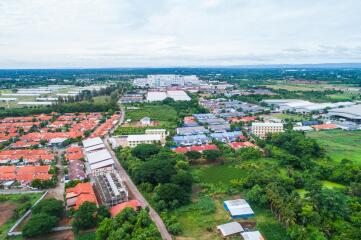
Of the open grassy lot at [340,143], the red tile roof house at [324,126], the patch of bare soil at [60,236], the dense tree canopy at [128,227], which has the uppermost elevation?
the dense tree canopy at [128,227]

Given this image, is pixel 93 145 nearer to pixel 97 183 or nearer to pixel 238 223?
pixel 97 183

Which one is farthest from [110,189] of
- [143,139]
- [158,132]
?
[158,132]

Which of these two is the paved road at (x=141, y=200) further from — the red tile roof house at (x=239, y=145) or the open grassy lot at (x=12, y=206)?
the red tile roof house at (x=239, y=145)

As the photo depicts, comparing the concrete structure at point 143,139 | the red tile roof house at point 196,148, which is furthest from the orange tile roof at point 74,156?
the red tile roof house at point 196,148

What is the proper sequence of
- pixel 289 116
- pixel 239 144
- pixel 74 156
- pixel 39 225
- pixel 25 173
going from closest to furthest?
pixel 39 225 → pixel 25 173 → pixel 74 156 → pixel 239 144 → pixel 289 116

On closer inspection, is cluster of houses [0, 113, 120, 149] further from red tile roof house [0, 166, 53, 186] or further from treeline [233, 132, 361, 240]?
treeline [233, 132, 361, 240]

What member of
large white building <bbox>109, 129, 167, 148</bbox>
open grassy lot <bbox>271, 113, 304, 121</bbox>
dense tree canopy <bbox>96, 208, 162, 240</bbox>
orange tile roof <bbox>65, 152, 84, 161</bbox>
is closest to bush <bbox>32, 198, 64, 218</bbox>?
dense tree canopy <bbox>96, 208, 162, 240</bbox>
